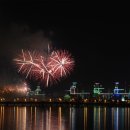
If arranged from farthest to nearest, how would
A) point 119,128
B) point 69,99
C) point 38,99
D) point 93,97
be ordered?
1. point 93,97
2. point 69,99
3. point 38,99
4. point 119,128

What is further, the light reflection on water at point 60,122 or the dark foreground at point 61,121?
the dark foreground at point 61,121

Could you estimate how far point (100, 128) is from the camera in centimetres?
3231

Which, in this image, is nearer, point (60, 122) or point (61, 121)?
point (60, 122)

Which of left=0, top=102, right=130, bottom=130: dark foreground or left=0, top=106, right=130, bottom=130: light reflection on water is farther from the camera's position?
left=0, top=102, right=130, bottom=130: dark foreground

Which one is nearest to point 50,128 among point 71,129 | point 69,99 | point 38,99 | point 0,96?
point 71,129

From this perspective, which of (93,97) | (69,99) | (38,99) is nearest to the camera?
(38,99)

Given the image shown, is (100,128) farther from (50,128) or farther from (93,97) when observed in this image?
(93,97)

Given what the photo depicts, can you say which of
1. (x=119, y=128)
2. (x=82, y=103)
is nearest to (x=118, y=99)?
(x=82, y=103)

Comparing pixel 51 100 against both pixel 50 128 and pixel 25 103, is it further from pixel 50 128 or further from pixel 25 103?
pixel 50 128

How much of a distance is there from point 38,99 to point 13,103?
8.86 metres

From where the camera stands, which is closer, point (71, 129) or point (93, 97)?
point (71, 129)

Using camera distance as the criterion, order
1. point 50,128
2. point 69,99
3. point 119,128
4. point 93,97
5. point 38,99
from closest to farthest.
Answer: point 50,128, point 119,128, point 38,99, point 69,99, point 93,97

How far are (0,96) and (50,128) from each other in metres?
67.5

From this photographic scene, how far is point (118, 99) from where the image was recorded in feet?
389
